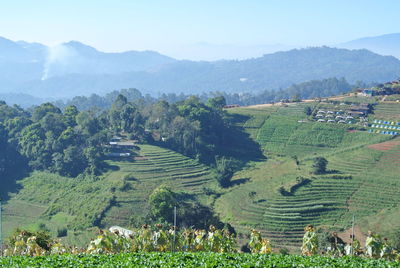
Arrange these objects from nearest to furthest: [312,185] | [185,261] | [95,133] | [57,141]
→ [185,261], [312,185], [57,141], [95,133]

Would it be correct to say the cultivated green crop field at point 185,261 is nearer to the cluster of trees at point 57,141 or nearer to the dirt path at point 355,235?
the dirt path at point 355,235

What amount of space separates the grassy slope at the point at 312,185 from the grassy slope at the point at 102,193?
4907 millimetres

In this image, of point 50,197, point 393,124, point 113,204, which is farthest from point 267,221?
point 393,124

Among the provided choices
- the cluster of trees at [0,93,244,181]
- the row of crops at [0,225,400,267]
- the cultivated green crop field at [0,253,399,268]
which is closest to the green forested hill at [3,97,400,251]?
the cluster of trees at [0,93,244,181]

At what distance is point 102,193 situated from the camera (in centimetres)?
Answer: 4181

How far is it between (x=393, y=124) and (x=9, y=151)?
4179 centimetres

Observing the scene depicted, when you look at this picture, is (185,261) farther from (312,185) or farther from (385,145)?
(385,145)

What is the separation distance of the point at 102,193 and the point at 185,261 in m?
26.6

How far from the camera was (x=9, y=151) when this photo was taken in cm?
5341

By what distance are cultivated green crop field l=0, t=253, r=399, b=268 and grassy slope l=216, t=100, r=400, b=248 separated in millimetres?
16511

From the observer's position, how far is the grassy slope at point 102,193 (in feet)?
124

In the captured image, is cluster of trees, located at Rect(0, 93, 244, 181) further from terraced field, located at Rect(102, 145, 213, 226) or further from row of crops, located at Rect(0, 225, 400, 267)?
row of crops, located at Rect(0, 225, 400, 267)

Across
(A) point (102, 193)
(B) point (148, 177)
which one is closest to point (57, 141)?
(B) point (148, 177)

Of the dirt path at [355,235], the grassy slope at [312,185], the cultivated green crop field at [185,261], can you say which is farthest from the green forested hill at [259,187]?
the cultivated green crop field at [185,261]
